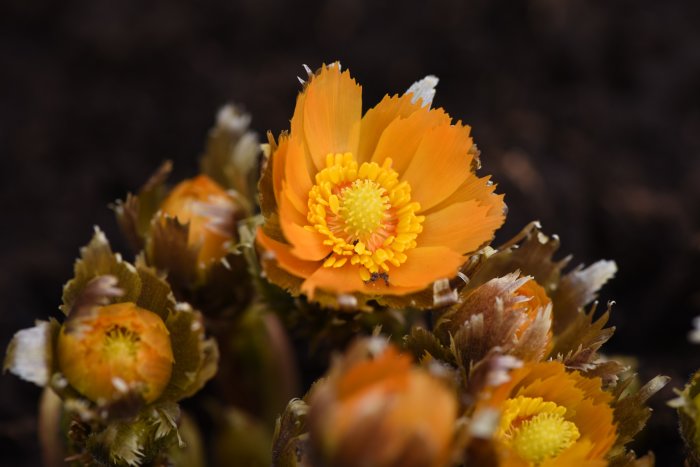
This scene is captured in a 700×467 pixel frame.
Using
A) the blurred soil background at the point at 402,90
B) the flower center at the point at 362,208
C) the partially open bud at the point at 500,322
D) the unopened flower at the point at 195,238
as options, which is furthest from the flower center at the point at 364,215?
the blurred soil background at the point at 402,90

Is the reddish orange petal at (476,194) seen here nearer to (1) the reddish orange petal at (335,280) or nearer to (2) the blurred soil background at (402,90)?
(1) the reddish orange petal at (335,280)

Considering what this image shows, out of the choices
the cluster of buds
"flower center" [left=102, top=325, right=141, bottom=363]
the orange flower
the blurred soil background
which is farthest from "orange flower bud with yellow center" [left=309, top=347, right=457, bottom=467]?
the blurred soil background

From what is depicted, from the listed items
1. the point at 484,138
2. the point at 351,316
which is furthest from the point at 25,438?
the point at 484,138

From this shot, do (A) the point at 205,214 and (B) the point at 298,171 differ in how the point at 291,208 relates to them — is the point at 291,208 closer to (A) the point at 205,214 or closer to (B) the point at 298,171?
(B) the point at 298,171

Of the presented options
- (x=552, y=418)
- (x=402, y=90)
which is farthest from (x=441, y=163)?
(x=402, y=90)

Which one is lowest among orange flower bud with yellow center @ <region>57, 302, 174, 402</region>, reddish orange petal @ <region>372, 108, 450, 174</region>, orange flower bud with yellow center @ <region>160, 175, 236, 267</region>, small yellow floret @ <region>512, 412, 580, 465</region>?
small yellow floret @ <region>512, 412, 580, 465</region>

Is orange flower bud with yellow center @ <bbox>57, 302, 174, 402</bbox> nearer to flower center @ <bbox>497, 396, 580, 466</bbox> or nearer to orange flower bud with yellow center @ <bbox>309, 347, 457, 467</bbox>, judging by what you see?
orange flower bud with yellow center @ <bbox>309, 347, 457, 467</bbox>

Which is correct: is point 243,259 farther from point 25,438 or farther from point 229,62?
point 229,62
